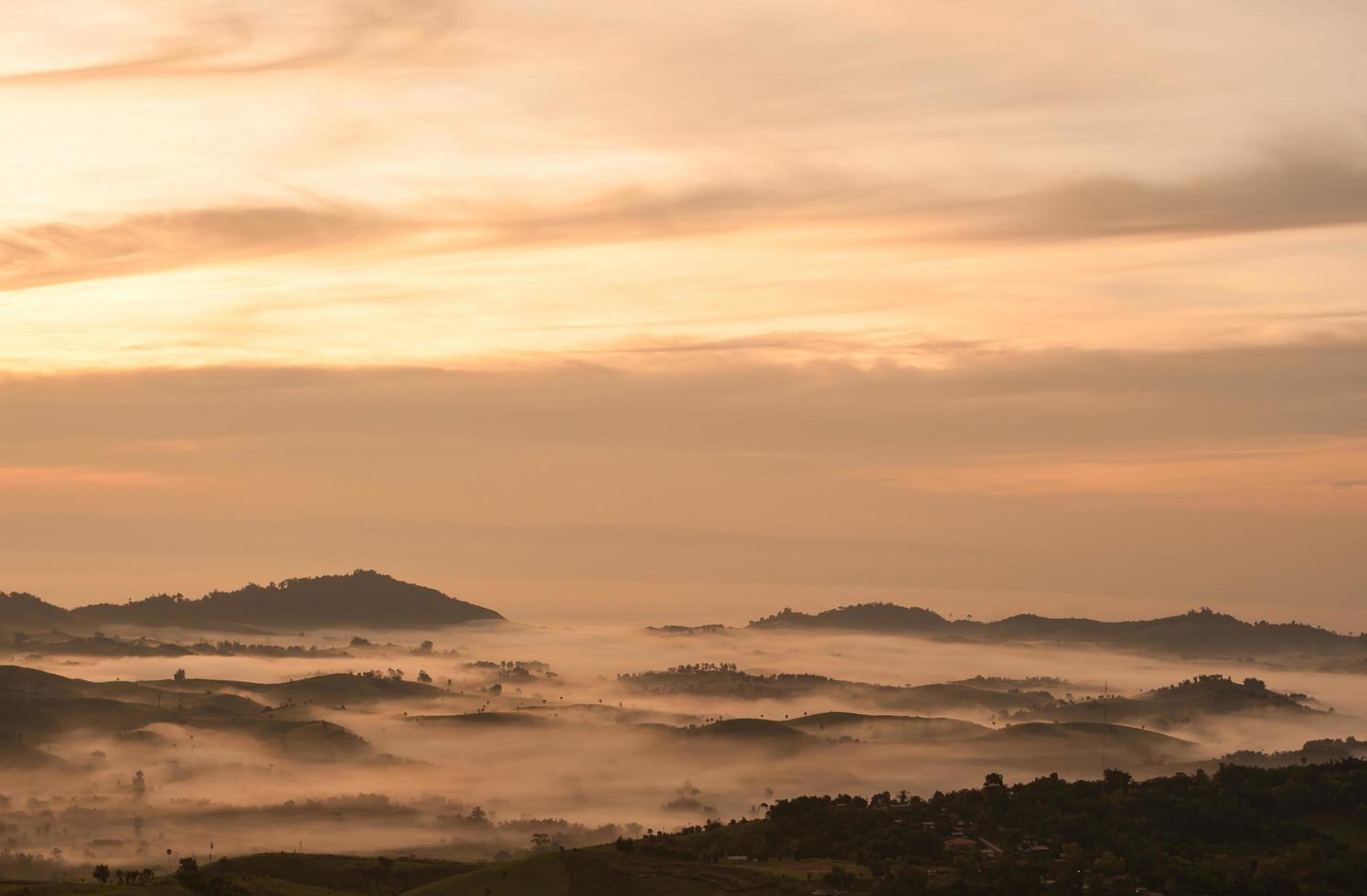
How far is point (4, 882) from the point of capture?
187750mm

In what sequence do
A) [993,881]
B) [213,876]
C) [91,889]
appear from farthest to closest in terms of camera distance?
[993,881]
[213,876]
[91,889]

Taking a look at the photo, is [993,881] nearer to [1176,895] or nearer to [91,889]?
[1176,895]

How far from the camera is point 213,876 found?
180m

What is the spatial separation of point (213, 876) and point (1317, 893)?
136 metres

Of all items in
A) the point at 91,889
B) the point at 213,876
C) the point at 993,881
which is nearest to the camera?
the point at 91,889

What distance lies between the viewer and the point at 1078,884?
199m

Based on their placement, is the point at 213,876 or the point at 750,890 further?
the point at 750,890

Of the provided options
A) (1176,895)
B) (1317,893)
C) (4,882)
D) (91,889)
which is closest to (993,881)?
(1176,895)

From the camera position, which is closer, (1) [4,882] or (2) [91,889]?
(2) [91,889]

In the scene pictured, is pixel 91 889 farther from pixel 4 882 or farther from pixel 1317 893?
pixel 1317 893

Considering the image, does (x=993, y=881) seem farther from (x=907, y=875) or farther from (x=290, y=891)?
(x=290, y=891)

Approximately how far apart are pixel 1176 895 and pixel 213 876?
4635 inches

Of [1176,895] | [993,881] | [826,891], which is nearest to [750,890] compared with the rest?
[826,891]

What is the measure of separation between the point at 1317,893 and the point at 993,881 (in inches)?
1682
